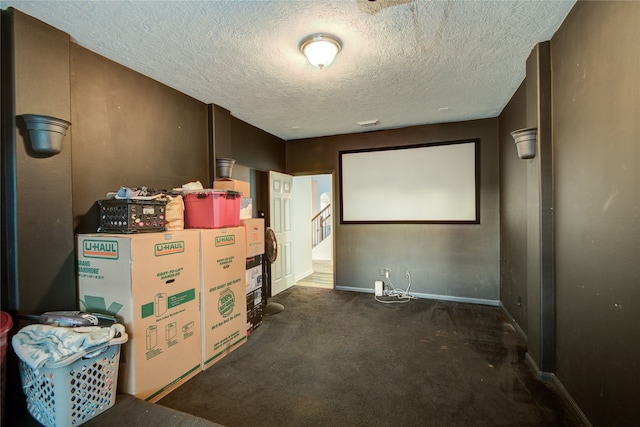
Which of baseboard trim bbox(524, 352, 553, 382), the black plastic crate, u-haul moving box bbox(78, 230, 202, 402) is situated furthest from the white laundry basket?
baseboard trim bbox(524, 352, 553, 382)

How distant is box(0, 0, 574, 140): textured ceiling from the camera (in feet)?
5.78

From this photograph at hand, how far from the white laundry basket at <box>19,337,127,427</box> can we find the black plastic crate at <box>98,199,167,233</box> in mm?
766

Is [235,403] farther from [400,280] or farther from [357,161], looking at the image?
[357,161]

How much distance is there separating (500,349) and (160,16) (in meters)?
3.78

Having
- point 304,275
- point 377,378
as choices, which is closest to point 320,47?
point 377,378


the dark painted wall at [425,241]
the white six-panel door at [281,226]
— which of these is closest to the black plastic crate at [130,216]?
the white six-panel door at [281,226]

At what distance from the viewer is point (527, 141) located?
224 cm

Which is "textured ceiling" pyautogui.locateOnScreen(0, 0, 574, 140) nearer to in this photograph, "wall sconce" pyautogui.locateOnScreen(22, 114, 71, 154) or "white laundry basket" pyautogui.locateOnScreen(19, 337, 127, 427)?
"wall sconce" pyautogui.locateOnScreen(22, 114, 71, 154)

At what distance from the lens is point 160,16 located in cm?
182

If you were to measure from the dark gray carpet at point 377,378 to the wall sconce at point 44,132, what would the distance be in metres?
1.84

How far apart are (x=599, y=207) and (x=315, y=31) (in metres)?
2.02

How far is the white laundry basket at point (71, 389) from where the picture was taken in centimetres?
147

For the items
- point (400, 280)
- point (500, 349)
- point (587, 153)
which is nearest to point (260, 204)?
point (400, 280)

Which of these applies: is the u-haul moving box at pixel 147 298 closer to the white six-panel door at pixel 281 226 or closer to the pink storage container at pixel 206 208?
the pink storage container at pixel 206 208
